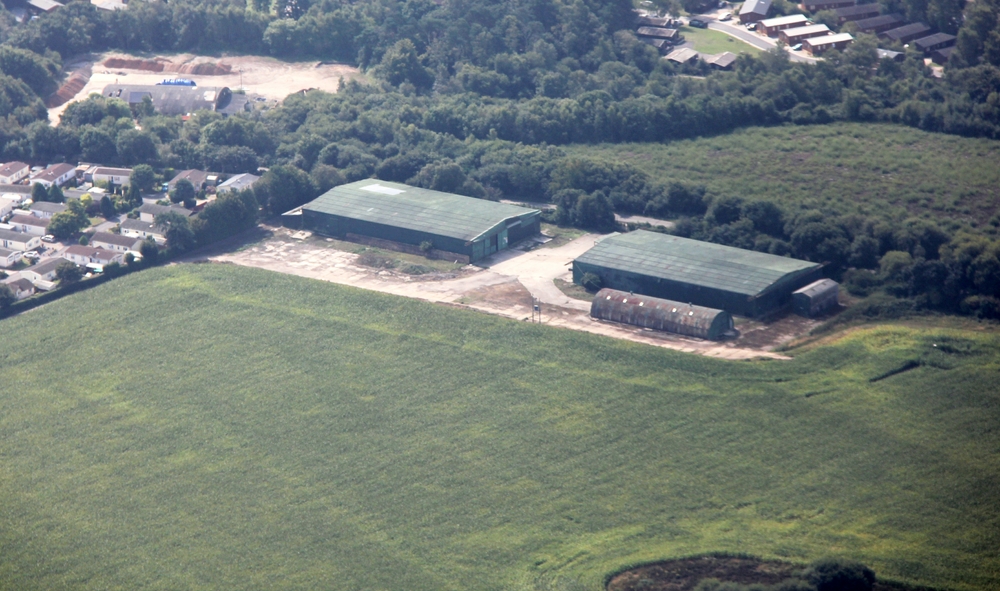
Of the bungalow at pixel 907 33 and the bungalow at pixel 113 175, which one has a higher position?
the bungalow at pixel 907 33

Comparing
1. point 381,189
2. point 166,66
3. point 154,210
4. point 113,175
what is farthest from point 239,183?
point 166,66

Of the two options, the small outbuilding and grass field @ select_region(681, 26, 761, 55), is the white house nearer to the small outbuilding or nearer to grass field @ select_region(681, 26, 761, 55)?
the small outbuilding

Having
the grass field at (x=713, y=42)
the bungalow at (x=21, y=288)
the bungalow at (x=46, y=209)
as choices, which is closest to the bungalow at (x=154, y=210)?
the bungalow at (x=46, y=209)

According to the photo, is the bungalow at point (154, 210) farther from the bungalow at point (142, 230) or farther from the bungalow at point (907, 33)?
the bungalow at point (907, 33)

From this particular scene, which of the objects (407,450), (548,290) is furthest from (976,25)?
(407,450)

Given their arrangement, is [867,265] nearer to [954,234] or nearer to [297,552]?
[954,234]

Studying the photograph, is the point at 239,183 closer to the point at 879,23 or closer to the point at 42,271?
the point at 42,271

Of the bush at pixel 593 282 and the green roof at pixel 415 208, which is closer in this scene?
the bush at pixel 593 282
